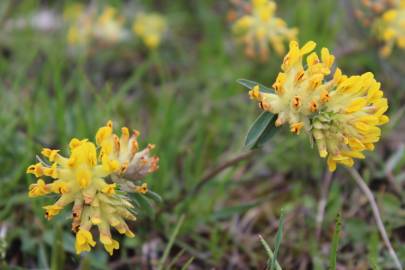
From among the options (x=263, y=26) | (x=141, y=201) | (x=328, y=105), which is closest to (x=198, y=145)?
(x=263, y=26)

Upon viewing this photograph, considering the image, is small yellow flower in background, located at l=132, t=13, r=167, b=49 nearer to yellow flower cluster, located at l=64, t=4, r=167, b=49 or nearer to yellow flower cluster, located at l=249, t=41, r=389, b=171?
yellow flower cluster, located at l=64, t=4, r=167, b=49

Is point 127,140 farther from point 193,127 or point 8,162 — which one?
point 193,127

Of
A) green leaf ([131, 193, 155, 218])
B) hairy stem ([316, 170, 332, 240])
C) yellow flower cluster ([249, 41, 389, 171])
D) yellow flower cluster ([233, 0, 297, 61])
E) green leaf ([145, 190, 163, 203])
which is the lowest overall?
hairy stem ([316, 170, 332, 240])

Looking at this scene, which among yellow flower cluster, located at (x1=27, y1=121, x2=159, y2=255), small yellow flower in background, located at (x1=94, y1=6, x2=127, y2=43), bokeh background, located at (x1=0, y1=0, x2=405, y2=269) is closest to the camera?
yellow flower cluster, located at (x1=27, y1=121, x2=159, y2=255)

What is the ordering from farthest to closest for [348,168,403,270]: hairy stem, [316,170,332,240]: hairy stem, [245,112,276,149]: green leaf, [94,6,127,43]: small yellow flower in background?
[94,6,127,43]: small yellow flower in background → [316,170,332,240]: hairy stem → [348,168,403,270]: hairy stem → [245,112,276,149]: green leaf

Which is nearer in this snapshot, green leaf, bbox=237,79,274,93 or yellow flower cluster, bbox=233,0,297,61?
green leaf, bbox=237,79,274,93

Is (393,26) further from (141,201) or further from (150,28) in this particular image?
(141,201)

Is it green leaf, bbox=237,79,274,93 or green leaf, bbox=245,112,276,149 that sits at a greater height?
green leaf, bbox=237,79,274,93

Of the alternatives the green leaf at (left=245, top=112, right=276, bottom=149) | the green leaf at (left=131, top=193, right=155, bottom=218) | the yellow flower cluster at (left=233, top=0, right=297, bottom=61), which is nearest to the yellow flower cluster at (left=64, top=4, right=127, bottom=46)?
the yellow flower cluster at (left=233, top=0, right=297, bottom=61)
